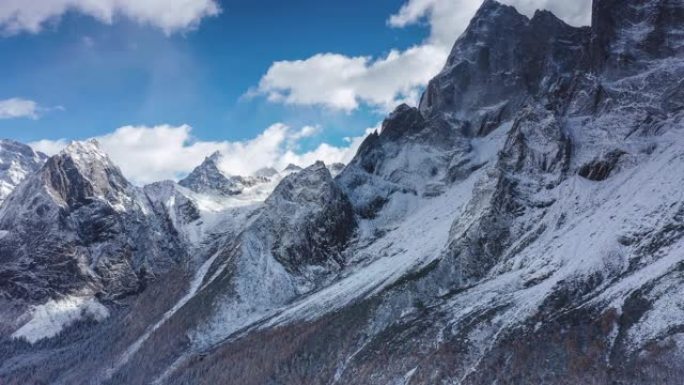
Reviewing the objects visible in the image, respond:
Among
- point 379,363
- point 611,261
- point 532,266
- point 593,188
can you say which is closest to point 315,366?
point 379,363

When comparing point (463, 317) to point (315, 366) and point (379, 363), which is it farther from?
point (315, 366)

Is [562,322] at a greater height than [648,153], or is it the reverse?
[648,153]

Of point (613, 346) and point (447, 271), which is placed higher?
point (447, 271)

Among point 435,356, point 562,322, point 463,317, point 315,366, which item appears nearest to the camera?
point 562,322

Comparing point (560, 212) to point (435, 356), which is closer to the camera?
point (435, 356)

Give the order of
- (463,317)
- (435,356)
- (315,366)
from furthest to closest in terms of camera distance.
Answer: (315,366) < (463,317) < (435,356)

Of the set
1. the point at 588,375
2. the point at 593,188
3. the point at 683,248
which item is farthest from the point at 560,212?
the point at 588,375

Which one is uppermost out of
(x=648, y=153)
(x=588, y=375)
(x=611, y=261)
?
(x=648, y=153)

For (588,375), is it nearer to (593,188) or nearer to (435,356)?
(435,356)

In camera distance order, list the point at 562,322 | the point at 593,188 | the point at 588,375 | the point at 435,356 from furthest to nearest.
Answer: the point at 593,188 < the point at 435,356 < the point at 562,322 < the point at 588,375
